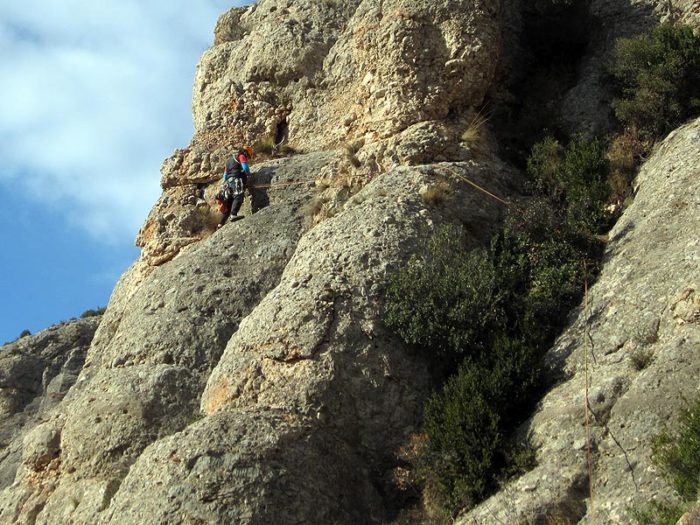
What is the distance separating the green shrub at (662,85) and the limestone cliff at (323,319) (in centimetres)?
86

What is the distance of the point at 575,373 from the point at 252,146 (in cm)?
1007

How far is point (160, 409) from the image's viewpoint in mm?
14039

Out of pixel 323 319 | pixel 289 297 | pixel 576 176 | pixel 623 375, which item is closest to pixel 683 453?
pixel 623 375

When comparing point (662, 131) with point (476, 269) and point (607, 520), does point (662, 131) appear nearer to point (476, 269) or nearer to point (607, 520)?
point (476, 269)

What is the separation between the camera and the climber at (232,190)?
59.6 feet

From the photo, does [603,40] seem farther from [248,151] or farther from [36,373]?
[36,373]

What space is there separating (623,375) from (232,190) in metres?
8.96

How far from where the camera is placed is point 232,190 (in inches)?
721

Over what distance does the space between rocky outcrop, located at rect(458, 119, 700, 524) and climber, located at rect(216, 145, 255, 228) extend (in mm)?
6896

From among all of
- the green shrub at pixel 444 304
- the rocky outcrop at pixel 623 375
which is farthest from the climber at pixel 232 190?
the rocky outcrop at pixel 623 375

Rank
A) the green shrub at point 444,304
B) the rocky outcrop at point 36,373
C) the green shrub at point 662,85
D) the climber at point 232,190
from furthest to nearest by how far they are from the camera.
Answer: the rocky outcrop at point 36,373
the climber at point 232,190
the green shrub at point 662,85
the green shrub at point 444,304

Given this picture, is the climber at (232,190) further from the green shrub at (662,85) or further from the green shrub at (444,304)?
the green shrub at (662,85)

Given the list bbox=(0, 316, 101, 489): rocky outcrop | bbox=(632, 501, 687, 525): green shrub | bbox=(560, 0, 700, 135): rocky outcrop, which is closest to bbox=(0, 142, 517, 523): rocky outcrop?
bbox=(560, 0, 700, 135): rocky outcrop

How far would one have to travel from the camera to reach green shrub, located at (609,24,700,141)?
659 inches
